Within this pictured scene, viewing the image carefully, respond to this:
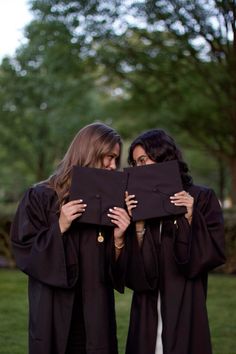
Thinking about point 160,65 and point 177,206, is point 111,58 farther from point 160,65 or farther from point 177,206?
point 177,206

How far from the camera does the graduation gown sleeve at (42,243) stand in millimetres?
3170

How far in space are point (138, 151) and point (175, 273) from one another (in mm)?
724

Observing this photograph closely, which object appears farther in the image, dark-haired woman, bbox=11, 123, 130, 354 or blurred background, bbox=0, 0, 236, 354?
blurred background, bbox=0, 0, 236, 354

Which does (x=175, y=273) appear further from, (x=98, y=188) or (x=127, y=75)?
(x=127, y=75)

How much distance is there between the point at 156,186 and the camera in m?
3.30

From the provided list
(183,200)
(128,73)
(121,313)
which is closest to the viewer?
(183,200)

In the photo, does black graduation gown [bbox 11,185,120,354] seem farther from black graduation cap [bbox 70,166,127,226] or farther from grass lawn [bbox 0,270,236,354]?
grass lawn [bbox 0,270,236,354]

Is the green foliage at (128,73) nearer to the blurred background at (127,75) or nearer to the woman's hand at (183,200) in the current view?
the blurred background at (127,75)

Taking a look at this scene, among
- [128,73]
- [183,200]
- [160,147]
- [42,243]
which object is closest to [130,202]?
[183,200]

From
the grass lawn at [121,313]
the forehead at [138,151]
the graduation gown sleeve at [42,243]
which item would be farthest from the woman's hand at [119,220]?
the grass lawn at [121,313]

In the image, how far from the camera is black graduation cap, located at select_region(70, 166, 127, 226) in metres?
3.24

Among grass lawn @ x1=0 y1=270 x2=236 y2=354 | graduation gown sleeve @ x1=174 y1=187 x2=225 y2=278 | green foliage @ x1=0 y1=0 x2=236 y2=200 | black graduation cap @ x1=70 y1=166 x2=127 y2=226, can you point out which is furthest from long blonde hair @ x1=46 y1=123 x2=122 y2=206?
green foliage @ x1=0 y1=0 x2=236 y2=200

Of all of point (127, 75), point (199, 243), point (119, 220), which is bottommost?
point (199, 243)

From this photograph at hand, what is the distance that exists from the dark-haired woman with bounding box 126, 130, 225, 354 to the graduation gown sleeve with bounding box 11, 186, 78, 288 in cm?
38
